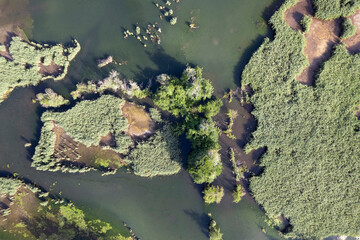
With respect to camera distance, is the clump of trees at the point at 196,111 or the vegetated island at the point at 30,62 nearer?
the clump of trees at the point at 196,111

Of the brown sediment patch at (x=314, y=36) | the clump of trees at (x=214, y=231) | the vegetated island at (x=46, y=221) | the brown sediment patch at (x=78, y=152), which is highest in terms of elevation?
the brown sediment patch at (x=314, y=36)

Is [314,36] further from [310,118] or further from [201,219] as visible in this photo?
[201,219]

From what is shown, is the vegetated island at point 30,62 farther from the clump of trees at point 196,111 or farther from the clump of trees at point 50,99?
the clump of trees at point 196,111

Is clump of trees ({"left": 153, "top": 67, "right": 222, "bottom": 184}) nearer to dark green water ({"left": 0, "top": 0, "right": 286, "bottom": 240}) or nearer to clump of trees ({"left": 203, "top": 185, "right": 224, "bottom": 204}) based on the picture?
clump of trees ({"left": 203, "top": 185, "right": 224, "bottom": 204})

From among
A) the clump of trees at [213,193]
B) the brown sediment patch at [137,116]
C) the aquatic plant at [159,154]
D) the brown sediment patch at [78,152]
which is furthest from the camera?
the brown sediment patch at [78,152]

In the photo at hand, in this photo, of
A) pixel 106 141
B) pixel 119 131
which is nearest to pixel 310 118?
pixel 119 131

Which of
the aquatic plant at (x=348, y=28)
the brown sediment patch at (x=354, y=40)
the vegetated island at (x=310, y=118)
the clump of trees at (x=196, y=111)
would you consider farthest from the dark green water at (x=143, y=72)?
the brown sediment patch at (x=354, y=40)

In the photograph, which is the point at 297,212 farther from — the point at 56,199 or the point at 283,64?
the point at 56,199
